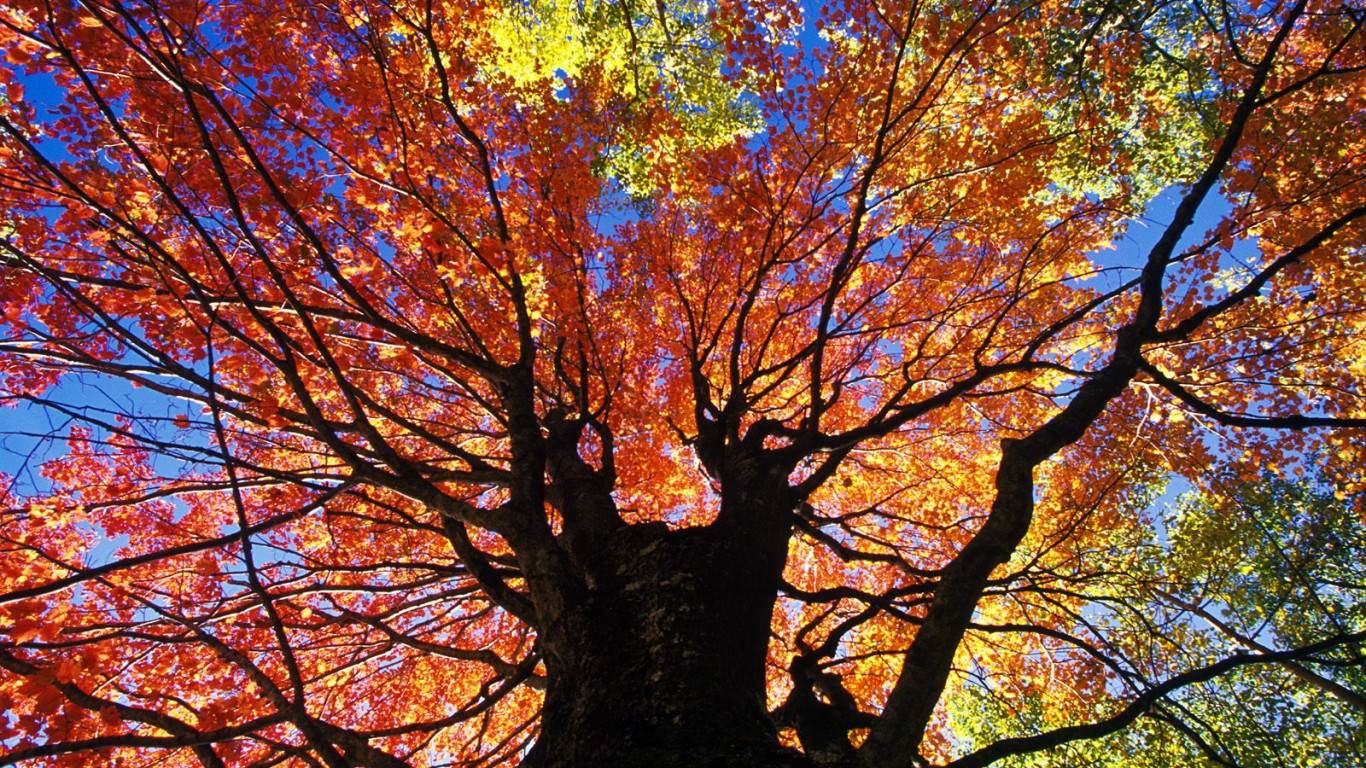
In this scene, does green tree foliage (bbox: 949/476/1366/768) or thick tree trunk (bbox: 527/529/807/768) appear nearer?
thick tree trunk (bbox: 527/529/807/768)

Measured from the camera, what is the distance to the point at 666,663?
3.03 metres

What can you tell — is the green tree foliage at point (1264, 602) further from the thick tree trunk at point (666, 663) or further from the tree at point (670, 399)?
the thick tree trunk at point (666, 663)

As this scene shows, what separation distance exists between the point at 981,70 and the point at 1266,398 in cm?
645

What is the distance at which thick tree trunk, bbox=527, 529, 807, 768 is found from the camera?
256 cm

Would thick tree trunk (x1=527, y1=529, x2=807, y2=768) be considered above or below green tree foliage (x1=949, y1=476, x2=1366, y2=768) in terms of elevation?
below

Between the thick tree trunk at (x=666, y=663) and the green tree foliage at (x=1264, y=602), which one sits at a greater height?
the green tree foliage at (x=1264, y=602)

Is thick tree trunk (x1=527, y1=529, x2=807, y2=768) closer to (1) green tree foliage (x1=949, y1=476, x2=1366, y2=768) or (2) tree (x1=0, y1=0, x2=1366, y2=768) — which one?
(2) tree (x1=0, y1=0, x2=1366, y2=768)

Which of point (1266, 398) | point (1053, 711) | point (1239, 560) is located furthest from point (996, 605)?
point (1266, 398)

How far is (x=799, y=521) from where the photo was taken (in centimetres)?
611

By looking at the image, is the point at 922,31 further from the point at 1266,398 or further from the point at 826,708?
the point at 826,708

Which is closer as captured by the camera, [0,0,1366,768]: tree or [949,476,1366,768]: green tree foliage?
[0,0,1366,768]: tree

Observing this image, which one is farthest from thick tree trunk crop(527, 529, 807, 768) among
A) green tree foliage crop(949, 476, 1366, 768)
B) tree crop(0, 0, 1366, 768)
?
green tree foliage crop(949, 476, 1366, 768)

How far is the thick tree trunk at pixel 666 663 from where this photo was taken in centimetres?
256

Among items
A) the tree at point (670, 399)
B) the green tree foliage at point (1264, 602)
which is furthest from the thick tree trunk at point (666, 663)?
the green tree foliage at point (1264, 602)
